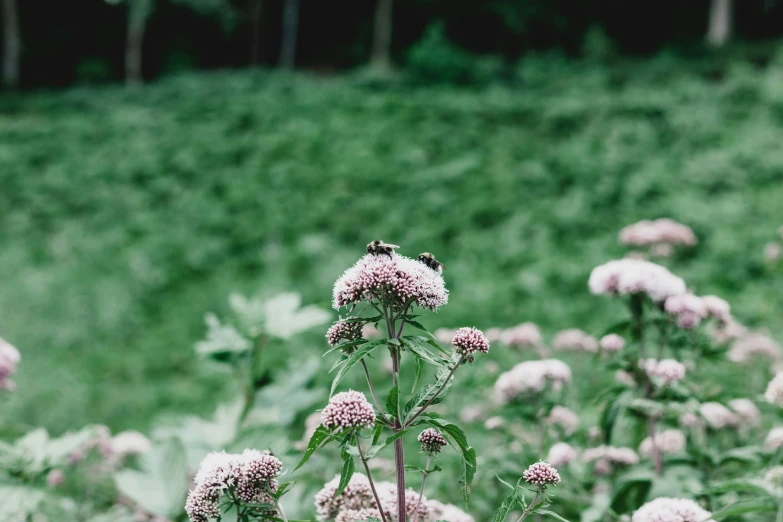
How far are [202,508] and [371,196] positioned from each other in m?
10.4

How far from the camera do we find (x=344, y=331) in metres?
1.37

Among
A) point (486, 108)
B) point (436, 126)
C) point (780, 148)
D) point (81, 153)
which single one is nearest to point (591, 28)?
point (486, 108)

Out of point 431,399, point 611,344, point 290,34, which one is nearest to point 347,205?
point 611,344

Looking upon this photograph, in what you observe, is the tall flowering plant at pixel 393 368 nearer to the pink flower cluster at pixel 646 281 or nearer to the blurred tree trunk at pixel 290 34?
the pink flower cluster at pixel 646 281

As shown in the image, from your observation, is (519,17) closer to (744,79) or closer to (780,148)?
(744,79)

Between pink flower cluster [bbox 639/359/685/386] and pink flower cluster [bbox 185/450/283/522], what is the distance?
4.46 ft

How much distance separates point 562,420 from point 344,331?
1.53m

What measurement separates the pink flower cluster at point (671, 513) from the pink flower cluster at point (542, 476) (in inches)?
13.7

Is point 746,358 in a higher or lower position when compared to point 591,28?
lower

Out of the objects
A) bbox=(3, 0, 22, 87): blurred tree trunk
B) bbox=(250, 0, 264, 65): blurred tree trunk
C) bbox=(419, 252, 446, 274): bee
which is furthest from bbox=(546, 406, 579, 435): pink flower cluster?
bbox=(250, 0, 264, 65): blurred tree trunk

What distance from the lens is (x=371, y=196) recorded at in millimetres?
11562

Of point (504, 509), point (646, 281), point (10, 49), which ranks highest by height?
point (10, 49)

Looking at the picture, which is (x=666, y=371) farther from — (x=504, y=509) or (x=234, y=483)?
(x=234, y=483)

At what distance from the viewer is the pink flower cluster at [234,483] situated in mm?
1271
